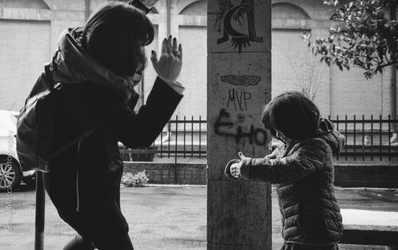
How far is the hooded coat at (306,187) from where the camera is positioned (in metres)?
2.65

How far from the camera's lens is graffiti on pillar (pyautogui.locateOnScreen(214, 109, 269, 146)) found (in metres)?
4.38

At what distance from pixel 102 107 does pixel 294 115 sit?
109 centimetres

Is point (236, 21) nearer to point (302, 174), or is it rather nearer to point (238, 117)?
point (238, 117)

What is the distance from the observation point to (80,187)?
7.33 ft

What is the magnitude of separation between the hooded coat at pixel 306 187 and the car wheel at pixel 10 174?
928cm

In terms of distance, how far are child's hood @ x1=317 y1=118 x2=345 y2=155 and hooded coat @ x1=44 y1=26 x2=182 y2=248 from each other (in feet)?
3.45

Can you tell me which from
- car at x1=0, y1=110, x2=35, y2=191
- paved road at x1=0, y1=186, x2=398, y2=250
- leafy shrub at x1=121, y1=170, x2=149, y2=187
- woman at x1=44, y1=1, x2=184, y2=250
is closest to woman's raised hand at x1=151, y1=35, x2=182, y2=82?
woman at x1=44, y1=1, x2=184, y2=250

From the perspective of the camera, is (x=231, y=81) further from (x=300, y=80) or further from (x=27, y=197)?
(x=300, y=80)

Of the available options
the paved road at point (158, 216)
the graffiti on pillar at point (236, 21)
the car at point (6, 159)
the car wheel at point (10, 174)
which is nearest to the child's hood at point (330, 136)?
the graffiti on pillar at point (236, 21)

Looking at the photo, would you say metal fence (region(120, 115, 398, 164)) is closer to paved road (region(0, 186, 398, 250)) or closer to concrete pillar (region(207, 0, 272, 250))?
paved road (region(0, 186, 398, 250))

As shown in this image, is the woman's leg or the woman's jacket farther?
the woman's leg

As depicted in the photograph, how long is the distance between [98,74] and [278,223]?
236 inches

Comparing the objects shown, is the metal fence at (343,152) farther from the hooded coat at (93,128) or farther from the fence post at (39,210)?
the hooded coat at (93,128)

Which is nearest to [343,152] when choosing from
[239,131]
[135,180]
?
[135,180]
